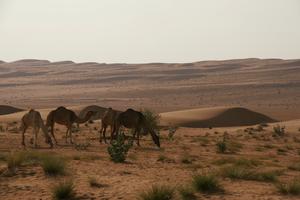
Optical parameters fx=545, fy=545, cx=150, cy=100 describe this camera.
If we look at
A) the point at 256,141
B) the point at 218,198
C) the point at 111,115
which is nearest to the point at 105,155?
the point at 111,115

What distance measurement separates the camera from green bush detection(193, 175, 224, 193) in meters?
12.0

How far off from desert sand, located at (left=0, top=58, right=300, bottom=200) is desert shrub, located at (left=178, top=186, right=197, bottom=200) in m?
0.15

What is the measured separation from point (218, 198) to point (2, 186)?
480 cm

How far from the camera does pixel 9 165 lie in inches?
550

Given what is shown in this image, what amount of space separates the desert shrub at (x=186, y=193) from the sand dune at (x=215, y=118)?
3072cm

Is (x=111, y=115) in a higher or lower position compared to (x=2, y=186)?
higher

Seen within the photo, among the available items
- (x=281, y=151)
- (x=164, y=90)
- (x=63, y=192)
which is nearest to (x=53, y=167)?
(x=63, y=192)

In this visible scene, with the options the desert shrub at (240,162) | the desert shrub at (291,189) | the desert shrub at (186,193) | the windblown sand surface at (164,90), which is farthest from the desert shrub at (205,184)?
the windblown sand surface at (164,90)

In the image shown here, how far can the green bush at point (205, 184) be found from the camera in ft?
39.3

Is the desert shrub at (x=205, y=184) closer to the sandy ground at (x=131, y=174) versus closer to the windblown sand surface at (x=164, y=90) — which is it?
the sandy ground at (x=131, y=174)

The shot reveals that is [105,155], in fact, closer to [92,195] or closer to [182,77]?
[92,195]

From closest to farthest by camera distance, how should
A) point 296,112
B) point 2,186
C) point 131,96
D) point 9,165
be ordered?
point 2,186 → point 9,165 → point 296,112 → point 131,96

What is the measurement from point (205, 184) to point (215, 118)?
3522 cm

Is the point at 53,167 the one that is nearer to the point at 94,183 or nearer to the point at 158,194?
the point at 94,183
